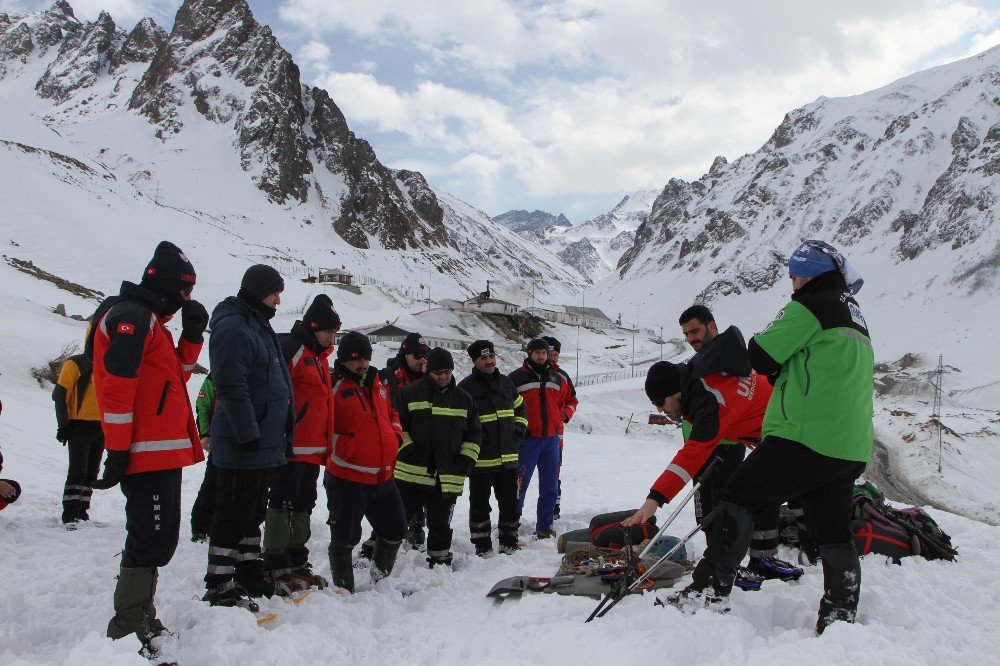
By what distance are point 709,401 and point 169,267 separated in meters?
3.46

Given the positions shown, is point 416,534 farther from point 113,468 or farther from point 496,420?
point 113,468

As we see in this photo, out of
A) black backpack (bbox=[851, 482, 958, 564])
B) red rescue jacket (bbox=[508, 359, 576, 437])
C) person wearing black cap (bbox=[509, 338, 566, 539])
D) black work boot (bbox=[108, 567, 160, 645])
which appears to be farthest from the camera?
red rescue jacket (bbox=[508, 359, 576, 437])

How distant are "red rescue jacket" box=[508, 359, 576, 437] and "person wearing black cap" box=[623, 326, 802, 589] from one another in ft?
8.64

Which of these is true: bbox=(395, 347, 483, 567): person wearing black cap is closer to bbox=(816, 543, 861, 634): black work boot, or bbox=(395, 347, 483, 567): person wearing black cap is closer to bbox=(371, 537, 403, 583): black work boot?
bbox=(371, 537, 403, 583): black work boot

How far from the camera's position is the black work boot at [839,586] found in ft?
10.8

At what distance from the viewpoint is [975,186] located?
79625 mm

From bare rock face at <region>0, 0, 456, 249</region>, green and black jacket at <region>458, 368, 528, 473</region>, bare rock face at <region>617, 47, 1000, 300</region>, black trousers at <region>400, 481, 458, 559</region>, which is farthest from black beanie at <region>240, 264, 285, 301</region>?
bare rock face at <region>0, 0, 456, 249</region>

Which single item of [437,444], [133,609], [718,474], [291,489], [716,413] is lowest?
[133,609]

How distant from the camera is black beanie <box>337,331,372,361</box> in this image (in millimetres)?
5008

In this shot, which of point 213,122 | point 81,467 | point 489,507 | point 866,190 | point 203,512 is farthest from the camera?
point 213,122

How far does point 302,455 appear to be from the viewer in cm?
481

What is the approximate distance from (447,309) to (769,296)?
53.8 meters

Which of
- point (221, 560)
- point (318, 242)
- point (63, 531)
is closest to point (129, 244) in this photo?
point (63, 531)

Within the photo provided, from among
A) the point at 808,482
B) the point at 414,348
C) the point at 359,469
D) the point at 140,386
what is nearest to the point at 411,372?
the point at 414,348
